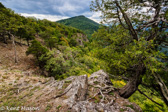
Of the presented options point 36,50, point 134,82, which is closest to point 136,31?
point 134,82

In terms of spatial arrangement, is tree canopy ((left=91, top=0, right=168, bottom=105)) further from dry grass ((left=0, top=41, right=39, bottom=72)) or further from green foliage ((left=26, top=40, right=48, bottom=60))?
dry grass ((left=0, top=41, right=39, bottom=72))

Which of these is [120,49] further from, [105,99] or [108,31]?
[105,99]

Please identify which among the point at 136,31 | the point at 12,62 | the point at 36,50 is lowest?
the point at 12,62

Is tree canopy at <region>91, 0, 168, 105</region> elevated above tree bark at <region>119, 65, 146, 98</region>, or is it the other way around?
tree canopy at <region>91, 0, 168, 105</region>

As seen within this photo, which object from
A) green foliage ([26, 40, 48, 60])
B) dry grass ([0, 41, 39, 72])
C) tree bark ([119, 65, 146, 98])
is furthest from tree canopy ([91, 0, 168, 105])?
dry grass ([0, 41, 39, 72])

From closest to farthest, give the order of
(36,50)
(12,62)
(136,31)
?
(136,31), (12,62), (36,50)

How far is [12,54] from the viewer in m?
20.1

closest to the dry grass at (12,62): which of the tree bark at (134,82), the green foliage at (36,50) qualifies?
the green foliage at (36,50)

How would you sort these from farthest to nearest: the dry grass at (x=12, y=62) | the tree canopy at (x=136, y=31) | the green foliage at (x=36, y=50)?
the green foliage at (x=36, y=50) → the dry grass at (x=12, y=62) → the tree canopy at (x=136, y=31)

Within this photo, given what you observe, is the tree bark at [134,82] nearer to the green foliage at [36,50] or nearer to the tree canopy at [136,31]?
the tree canopy at [136,31]

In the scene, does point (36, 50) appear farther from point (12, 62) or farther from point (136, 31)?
point (136, 31)

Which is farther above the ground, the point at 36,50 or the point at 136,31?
the point at 136,31

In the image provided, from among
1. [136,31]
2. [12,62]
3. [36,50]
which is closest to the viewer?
[136,31]

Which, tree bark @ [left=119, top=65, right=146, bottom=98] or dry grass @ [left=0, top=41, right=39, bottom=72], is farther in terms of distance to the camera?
dry grass @ [left=0, top=41, right=39, bottom=72]
